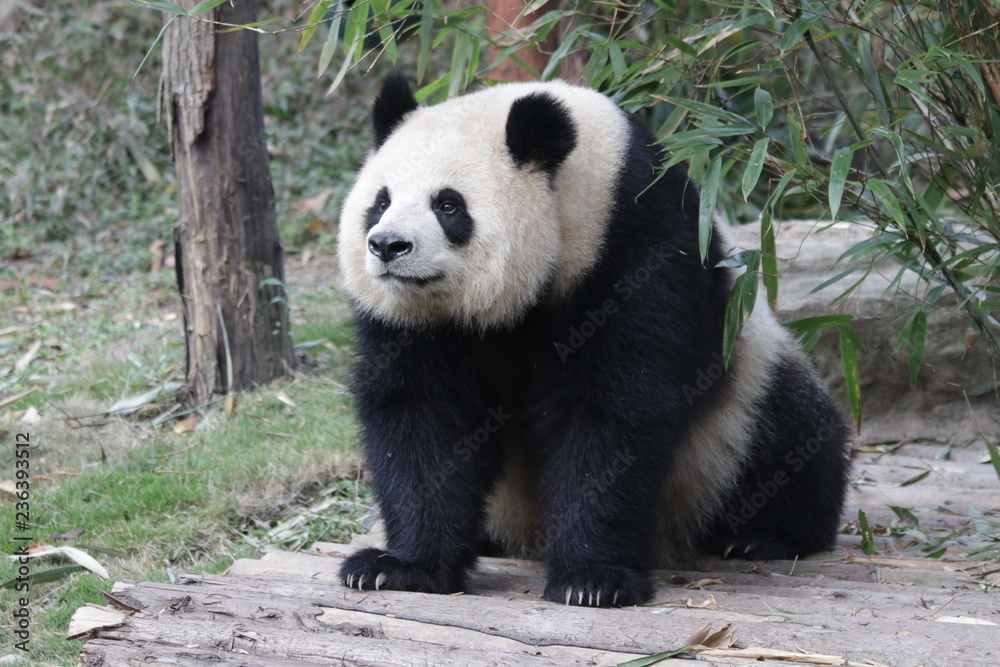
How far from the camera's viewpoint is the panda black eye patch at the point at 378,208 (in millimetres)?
3076

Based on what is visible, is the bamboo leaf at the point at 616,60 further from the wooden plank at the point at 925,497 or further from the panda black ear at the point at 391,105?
the wooden plank at the point at 925,497

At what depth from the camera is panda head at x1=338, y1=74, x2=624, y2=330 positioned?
9.70ft

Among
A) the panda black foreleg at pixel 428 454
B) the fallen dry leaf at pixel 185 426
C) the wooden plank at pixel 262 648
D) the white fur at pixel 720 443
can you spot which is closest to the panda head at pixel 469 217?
the panda black foreleg at pixel 428 454

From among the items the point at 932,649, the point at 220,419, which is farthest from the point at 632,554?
the point at 220,419

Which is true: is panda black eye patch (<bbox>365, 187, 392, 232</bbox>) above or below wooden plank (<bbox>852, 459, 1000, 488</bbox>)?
above

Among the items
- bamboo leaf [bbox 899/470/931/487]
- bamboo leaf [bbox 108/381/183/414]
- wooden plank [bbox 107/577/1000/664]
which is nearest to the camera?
wooden plank [bbox 107/577/1000/664]

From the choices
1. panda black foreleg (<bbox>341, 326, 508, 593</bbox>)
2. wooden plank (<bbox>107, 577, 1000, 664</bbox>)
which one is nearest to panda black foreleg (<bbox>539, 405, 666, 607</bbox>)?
wooden plank (<bbox>107, 577, 1000, 664</bbox>)

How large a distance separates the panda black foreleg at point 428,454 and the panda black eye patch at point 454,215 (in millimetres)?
368

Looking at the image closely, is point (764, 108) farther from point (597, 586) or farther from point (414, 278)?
point (597, 586)

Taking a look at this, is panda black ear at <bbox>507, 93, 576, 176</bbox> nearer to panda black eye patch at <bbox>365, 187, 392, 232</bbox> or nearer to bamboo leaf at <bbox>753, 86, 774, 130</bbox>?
panda black eye patch at <bbox>365, 187, 392, 232</bbox>

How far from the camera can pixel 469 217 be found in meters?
2.99

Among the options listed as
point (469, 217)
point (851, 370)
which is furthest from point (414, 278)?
point (851, 370)

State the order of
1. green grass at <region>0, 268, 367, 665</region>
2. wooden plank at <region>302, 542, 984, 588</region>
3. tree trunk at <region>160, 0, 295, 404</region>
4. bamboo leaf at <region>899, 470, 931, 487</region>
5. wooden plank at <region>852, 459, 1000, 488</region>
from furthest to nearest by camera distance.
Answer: tree trunk at <region>160, 0, 295, 404</region> → wooden plank at <region>852, 459, 1000, 488</region> → bamboo leaf at <region>899, 470, 931, 487</region> → green grass at <region>0, 268, 367, 665</region> → wooden plank at <region>302, 542, 984, 588</region>

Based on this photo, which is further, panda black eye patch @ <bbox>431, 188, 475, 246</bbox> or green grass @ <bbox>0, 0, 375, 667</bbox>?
green grass @ <bbox>0, 0, 375, 667</bbox>
